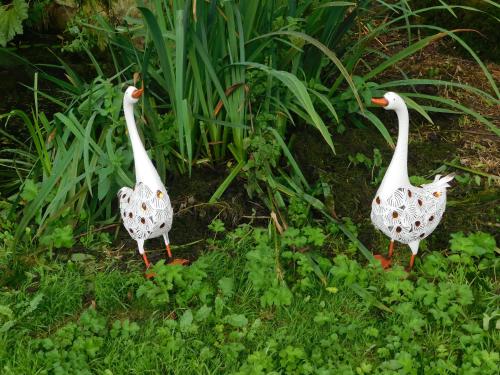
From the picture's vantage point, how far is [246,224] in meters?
2.96

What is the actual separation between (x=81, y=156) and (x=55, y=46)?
176 centimetres

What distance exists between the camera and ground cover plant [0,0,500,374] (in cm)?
242

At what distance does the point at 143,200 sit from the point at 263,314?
2.21 ft

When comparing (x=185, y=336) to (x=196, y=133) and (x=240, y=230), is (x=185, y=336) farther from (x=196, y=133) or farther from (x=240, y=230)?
(x=196, y=133)

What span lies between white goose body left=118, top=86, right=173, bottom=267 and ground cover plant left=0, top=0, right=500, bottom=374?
0.16 m

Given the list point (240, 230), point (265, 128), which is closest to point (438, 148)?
point (265, 128)

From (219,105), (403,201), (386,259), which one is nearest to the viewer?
(403,201)

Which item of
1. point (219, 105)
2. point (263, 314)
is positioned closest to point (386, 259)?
point (263, 314)

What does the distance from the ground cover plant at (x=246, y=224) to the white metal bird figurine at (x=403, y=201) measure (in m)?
0.17

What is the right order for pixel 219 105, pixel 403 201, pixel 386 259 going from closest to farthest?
pixel 403 201, pixel 386 259, pixel 219 105

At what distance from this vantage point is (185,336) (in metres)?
2.48

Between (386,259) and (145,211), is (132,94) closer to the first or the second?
(145,211)

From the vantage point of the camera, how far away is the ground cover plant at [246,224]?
2.42 m

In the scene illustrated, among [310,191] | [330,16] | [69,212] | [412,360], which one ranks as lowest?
[412,360]
